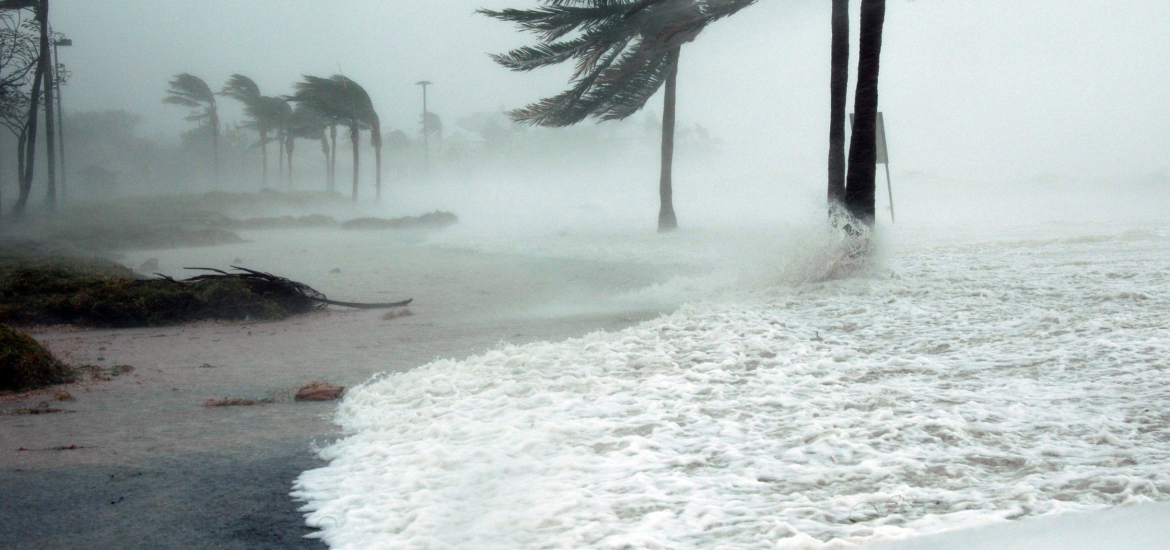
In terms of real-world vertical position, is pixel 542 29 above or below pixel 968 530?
above

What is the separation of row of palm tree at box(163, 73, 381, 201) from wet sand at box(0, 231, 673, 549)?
2494 cm

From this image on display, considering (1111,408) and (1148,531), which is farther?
(1111,408)

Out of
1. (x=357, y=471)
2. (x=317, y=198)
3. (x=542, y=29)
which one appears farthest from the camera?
(x=317, y=198)

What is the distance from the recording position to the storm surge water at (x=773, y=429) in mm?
2469

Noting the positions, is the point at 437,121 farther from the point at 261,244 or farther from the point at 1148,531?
the point at 1148,531

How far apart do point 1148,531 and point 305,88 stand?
119 feet

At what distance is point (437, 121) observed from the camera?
6562 centimetres

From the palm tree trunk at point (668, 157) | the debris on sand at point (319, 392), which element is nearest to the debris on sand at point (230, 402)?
the debris on sand at point (319, 392)

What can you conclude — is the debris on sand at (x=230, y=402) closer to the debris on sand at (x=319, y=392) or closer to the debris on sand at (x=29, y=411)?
the debris on sand at (x=319, y=392)

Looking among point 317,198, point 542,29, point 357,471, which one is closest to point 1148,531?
point 357,471

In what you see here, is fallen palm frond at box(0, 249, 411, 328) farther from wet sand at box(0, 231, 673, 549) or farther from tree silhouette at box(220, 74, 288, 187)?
tree silhouette at box(220, 74, 288, 187)

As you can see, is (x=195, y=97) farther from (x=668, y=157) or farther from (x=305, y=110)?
(x=668, y=157)

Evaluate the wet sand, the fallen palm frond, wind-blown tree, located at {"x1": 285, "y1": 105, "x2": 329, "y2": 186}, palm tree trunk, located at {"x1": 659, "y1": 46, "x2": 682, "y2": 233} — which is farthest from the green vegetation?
wind-blown tree, located at {"x1": 285, "y1": 105, "x2": 329, "y2": 186}

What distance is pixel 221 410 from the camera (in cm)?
450
